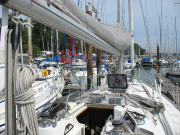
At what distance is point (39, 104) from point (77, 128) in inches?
149

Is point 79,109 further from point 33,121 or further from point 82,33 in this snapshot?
Answer: point 33,121

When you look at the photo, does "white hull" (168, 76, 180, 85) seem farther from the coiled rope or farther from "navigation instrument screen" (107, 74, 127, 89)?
the coiled rope

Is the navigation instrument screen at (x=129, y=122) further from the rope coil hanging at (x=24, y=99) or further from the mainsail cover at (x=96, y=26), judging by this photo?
the rope coil hanging at (x=24, y=99)

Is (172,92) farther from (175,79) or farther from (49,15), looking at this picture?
(49,15)

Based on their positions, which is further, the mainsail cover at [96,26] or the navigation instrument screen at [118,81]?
the navigation instrument screen at [118,81]

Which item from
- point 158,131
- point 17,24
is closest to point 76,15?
point 17,24

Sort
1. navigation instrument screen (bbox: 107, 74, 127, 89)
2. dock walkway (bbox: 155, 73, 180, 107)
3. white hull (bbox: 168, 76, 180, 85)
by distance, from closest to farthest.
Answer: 1. navigation instrument screen (bbox: 107, 74, 127, 89)
2. dock walkway (bbox: 155, 73, 180, 107)
3. white hull (bbox: 168, 76, 180, 85)

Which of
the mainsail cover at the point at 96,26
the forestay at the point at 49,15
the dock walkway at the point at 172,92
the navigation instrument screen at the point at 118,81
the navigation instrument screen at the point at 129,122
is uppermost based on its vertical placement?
the mainsail cover at the point at 96,26

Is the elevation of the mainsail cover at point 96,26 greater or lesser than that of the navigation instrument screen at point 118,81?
greater

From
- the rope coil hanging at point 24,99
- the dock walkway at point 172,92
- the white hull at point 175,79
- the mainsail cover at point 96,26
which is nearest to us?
the rope coil hanging at point 24,99

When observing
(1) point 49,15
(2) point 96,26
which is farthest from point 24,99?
(2) point 96,26

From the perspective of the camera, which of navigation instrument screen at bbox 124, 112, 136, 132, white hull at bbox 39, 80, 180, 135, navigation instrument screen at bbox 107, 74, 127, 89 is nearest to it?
white hull at bbox 39, 80, 180, 135

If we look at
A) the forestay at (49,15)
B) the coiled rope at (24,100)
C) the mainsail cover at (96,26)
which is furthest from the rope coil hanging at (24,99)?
the mainsail cover at (96,26)

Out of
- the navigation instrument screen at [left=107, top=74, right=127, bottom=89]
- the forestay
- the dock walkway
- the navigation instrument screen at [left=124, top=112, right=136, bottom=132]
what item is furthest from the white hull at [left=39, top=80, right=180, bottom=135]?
the forestay
